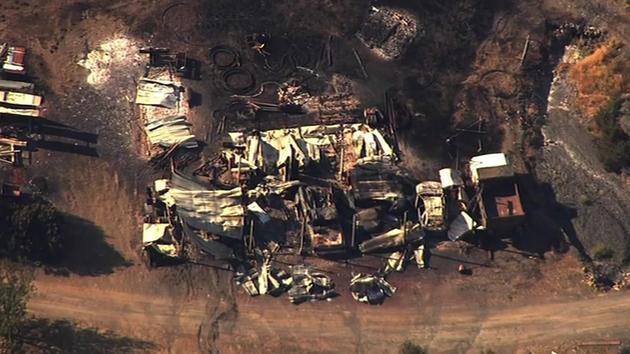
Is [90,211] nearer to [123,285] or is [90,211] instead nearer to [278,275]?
[123,285]

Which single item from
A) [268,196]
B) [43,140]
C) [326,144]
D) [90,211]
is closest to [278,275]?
[268,196]

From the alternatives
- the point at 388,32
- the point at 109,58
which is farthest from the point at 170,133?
the point at 388,32

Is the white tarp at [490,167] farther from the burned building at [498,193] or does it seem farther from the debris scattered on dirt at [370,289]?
the debris scattered on dirt at [370,289]

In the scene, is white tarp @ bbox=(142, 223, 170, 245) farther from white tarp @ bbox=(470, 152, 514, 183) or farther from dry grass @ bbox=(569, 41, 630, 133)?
dry grass @ bbox=(569, 41, 630, 133)

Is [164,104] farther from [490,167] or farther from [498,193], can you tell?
[498,193]

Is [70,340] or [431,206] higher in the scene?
[431,206]

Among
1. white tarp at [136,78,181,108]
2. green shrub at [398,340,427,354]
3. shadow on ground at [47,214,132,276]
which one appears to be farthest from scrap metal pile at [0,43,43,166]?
green shrub at [398,340,427,354]

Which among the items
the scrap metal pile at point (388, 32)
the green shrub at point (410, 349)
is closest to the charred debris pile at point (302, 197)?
the green shrub at point (410, 349)
